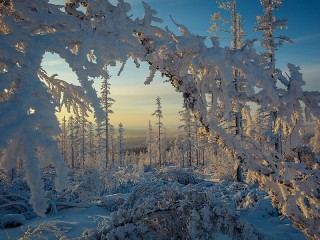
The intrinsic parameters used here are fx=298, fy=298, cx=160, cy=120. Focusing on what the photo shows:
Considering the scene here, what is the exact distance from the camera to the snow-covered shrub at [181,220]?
12.7ft

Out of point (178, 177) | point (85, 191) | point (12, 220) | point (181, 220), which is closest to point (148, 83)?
point (181, 220)

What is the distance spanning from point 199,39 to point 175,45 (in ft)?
0.73

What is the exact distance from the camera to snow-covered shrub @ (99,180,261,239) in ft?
12.7

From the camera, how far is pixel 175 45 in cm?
265

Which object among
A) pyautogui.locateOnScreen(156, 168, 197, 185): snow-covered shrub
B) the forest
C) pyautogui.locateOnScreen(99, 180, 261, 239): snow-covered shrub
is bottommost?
pyautogui.locateOnScreen(156, 168, 197, 185): snow-covered shrub

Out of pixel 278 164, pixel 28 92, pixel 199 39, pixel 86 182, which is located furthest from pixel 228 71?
pixel 86 182

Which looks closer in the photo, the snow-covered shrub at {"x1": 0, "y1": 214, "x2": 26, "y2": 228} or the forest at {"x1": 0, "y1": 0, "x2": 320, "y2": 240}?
the forest at {"x1": 0, "y1": 0, "x2": 320, "y2": 240}

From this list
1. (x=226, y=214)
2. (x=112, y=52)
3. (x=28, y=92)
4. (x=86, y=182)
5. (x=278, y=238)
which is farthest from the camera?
(x=86, y=182)

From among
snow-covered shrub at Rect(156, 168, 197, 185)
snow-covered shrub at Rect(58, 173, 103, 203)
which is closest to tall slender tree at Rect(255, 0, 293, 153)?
snow-covered shrub at Rect(156, 168, 197, 185)

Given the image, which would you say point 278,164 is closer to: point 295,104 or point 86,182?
point 295,104

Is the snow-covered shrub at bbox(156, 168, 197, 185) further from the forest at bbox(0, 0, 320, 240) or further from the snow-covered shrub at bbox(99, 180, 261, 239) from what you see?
the snow-covered shrub at bbox(99, 180, 261, 239)

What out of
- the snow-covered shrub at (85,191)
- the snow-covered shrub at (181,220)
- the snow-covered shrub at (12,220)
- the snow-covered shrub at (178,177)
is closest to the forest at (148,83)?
the snow-covered shrub at (181,220)

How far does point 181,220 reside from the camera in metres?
4.02

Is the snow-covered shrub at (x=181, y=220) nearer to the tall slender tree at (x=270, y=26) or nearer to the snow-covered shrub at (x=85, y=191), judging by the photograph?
the snow-covered shrub at (x=85, y=191)
